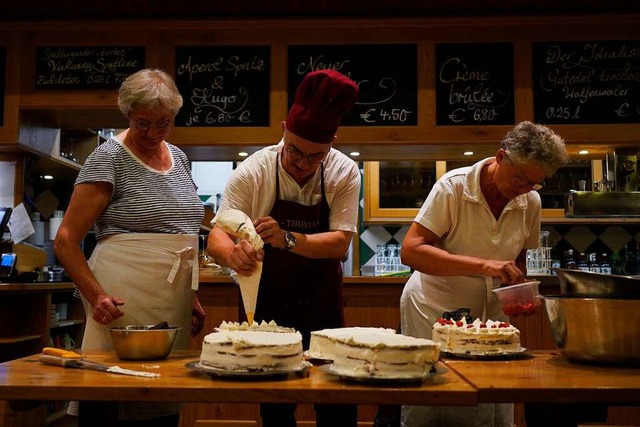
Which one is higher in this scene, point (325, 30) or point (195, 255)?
point (325, 30)

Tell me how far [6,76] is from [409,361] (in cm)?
373

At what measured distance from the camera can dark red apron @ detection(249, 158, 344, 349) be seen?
7.73 ft

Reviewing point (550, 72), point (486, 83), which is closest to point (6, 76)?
point (486, 83)

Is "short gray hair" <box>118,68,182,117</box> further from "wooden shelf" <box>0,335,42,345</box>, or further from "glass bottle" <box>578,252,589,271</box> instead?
"glass bottle" <box>578,252,589,271</box>

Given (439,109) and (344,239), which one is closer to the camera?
(344,239)

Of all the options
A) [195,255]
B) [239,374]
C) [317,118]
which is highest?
[317,118]

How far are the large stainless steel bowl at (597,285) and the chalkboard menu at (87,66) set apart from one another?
126 inches

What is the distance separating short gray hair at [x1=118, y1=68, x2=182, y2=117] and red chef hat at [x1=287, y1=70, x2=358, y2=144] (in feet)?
1.44

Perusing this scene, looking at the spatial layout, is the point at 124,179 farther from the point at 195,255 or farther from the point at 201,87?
the point at 201,87

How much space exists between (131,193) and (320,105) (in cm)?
72

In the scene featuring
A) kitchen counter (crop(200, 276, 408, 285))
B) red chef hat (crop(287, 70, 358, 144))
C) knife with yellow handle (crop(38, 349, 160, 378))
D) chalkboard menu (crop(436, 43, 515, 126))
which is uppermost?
chalkboard menu (crop(436, 43, 515, 126))

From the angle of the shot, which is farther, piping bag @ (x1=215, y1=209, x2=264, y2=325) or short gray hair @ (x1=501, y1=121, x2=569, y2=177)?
short gray hair @ (x1=501, y1=121, x2=569, y2=177)

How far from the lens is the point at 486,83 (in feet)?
13.6

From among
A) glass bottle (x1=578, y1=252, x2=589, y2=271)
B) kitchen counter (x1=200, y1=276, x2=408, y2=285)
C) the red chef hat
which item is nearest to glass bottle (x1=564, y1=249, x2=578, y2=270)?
glass bottle (x1=578, y1=252, x2=589, y2=271)
